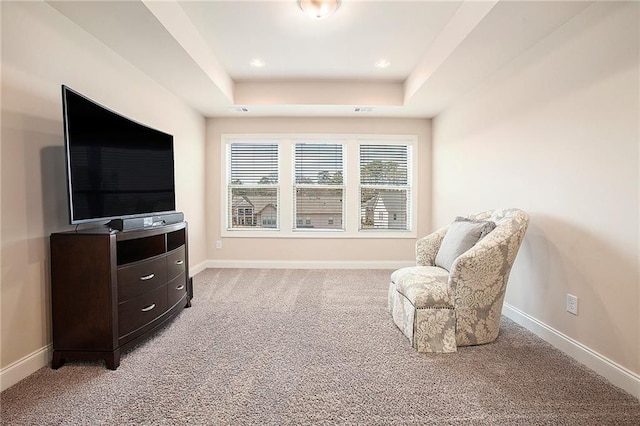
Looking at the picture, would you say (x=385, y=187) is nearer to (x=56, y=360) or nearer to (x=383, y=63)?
(x=383, y=63)

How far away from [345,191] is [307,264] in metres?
1.31

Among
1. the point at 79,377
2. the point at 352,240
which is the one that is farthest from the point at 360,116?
the point at 79,377

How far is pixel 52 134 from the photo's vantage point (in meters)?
1.80

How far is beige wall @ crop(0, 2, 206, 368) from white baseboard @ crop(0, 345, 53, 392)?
0.10ft

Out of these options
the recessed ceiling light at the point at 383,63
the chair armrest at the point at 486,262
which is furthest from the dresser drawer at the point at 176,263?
the recessed ceiling light at the point at 383,63

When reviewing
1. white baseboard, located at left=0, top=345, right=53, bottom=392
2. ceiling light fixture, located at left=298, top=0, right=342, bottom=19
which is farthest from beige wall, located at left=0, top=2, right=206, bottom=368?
ceiling light fixture, located at left=298, top=0, right=342, bottom=19

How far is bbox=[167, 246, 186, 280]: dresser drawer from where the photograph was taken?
89.4 inches

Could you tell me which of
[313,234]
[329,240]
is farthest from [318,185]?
[329,240]

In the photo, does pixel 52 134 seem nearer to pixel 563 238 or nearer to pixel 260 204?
pixel 260 204

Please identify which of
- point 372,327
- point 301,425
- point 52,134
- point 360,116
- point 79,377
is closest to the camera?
point 301,425

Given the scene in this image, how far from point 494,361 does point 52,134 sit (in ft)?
10.9

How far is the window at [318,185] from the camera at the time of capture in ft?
14.2

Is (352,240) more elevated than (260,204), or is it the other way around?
(260,204)

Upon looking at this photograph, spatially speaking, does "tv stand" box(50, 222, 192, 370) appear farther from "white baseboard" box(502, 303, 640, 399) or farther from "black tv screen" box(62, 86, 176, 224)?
"white baseboard" box(502, 303, 640, 399)
